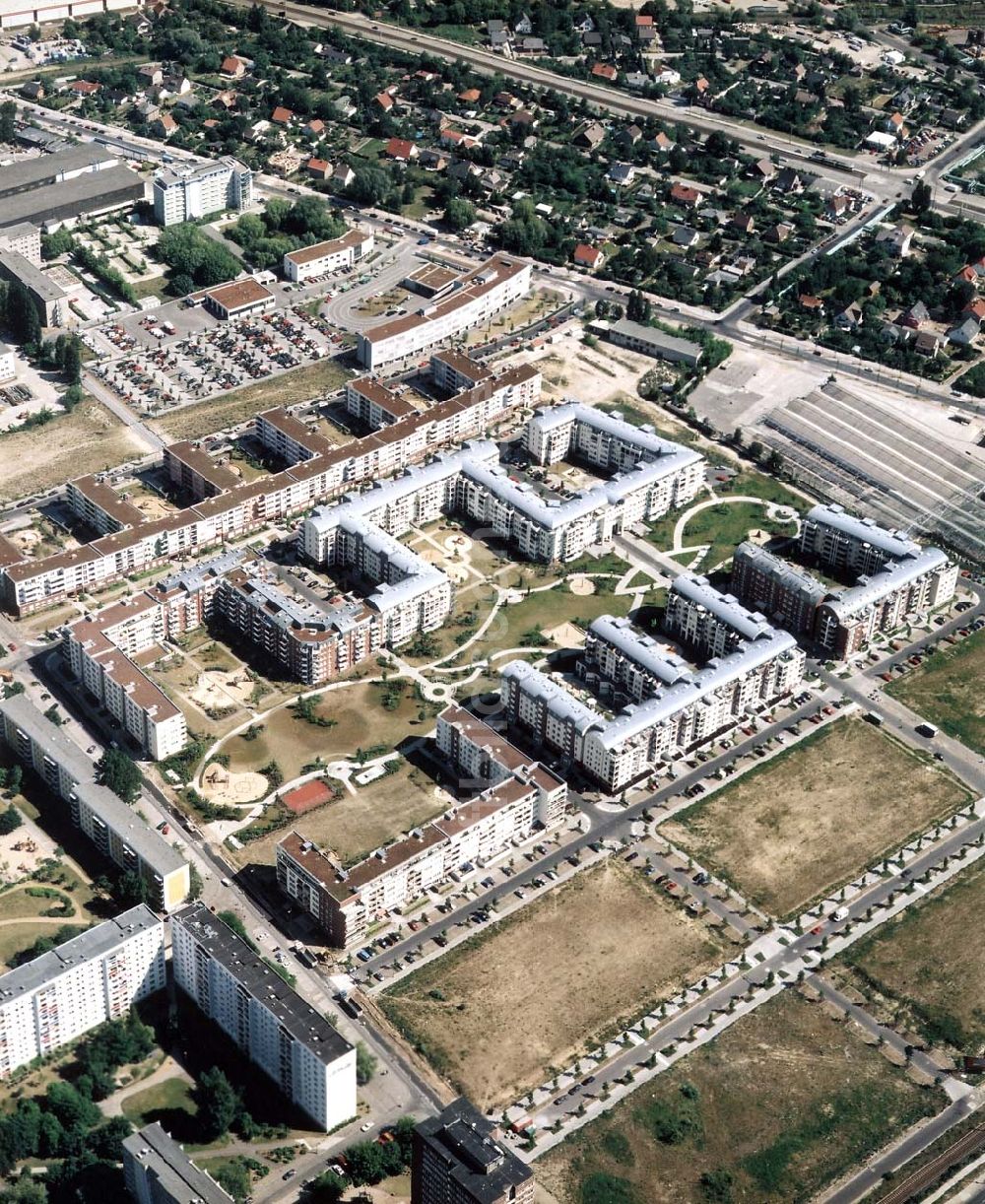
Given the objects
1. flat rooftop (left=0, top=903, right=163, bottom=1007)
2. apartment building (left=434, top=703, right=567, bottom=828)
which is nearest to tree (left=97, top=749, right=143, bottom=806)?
flat rooftop (left=0, top=903, right=163, bottom=1007)

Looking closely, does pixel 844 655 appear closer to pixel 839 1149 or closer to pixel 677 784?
pixel 677 784

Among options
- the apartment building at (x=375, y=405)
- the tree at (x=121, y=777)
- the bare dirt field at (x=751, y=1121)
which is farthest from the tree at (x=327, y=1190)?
the apartment building at (x=375, y=405)

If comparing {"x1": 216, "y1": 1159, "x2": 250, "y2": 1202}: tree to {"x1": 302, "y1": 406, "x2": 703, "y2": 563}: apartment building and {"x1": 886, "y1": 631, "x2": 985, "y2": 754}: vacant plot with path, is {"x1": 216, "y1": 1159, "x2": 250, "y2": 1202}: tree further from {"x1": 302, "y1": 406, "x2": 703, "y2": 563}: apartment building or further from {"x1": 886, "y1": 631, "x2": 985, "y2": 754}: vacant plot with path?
{"x1": 886, "y1": 631, "x2": 985, "y2": 754}: vacant plot with path

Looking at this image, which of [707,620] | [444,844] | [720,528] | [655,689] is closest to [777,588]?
[707,620]

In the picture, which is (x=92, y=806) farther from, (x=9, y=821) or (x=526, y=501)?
(x=526, y=501)

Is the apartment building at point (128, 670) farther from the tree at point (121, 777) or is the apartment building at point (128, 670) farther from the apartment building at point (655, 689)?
the apartment building at point (655, 689)

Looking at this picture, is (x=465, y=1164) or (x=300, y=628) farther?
(x=300, y=628)

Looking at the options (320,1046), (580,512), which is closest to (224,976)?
(320,1046)
